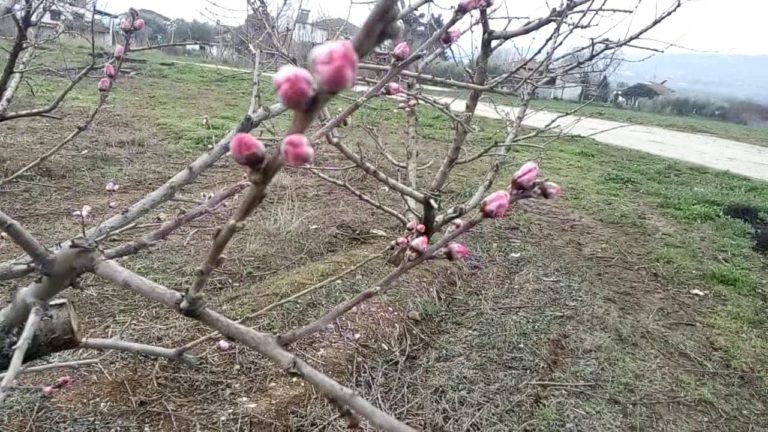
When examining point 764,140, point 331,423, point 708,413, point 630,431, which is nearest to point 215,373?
point 331,423

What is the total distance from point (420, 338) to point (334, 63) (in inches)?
112

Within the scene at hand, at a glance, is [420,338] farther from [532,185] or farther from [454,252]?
[532,185]

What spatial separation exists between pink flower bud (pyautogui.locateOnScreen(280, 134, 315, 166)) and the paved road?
331 inches

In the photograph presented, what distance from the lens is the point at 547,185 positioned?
741 mm

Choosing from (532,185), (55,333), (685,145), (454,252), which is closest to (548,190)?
(532,185)

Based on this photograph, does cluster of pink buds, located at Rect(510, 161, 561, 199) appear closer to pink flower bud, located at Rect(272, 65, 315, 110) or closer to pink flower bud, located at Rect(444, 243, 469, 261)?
pink flower bud, located at Rect(444, 243, 469, 261)

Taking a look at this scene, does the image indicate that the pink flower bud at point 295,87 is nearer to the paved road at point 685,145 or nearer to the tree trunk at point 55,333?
the tree trunk at point 55,333


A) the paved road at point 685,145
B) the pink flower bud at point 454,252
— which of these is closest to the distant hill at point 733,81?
the paved road at point 685,145

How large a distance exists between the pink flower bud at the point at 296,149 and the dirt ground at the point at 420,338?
1.26 meters

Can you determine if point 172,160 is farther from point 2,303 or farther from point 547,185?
point 547,185

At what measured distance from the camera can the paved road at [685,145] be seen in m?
9.89

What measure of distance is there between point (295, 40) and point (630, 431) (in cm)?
300

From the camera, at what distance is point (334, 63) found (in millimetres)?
365

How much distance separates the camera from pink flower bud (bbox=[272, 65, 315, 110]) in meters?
0.38
